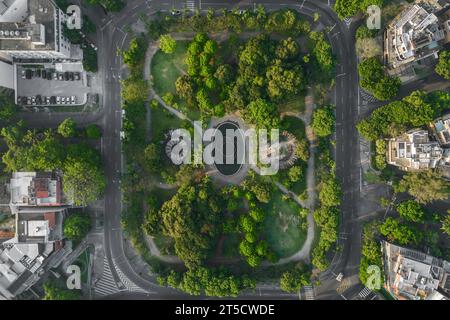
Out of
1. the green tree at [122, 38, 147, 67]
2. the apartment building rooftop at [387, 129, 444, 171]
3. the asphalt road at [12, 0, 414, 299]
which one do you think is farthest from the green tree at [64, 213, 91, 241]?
the apartment building rooftop at [387, 129, 444, 171]

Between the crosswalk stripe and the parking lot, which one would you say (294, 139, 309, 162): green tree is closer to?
the parking lot

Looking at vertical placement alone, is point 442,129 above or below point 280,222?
above

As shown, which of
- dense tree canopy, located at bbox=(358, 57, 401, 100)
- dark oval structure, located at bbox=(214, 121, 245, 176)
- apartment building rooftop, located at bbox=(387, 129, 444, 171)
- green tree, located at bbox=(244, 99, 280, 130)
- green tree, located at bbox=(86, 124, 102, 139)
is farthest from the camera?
dark oval structure, located at bbox=(214, 121, 245, 176)

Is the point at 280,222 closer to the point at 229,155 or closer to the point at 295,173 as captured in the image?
the point at 295,173

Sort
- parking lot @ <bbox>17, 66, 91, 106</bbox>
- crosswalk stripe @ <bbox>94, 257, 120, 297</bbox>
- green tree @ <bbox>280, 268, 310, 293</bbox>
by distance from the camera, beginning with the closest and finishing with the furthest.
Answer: green tree @ <bbox>280, 268, 310, 293</bbox>
parking lot @ <bbox>17, 66, 91, 106</bbox>
crosswalk stripe @ <bbox>94, 257, 120, 297</bbox>

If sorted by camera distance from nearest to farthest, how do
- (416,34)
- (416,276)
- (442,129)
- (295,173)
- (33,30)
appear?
(33,30)
(416,276)
(416,34)
(442,129)
(295,173)

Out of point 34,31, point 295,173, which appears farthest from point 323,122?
point 34,31
